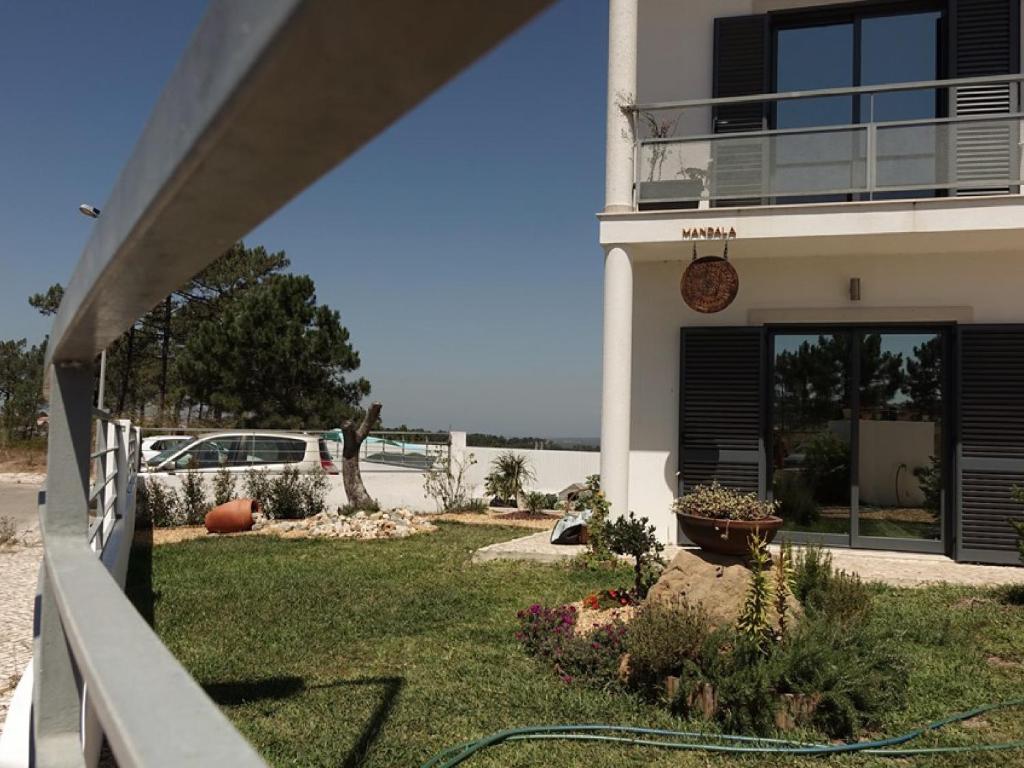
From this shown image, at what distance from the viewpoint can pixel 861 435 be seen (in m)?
10.1

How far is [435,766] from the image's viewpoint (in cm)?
381

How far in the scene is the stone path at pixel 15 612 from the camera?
17.9ft

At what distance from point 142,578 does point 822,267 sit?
8.86 m

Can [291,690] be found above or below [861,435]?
below

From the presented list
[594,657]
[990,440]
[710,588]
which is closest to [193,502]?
[594,657]

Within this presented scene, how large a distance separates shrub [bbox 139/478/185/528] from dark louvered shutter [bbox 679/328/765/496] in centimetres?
875

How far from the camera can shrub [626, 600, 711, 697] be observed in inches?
184

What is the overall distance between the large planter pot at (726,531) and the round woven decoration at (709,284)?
266 cm

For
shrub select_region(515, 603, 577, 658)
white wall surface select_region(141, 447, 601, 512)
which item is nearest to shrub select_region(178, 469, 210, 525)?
white wall surface select_region(141, 447, 601, 512)

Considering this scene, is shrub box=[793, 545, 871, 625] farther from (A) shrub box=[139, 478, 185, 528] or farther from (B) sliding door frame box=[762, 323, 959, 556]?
(A) shrub box=[139, 478, 185, 528]

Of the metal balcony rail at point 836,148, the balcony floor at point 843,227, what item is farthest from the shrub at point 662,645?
the metal balcony rail at point 836,148

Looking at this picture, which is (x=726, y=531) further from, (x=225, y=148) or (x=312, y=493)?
(x=312, y=493)

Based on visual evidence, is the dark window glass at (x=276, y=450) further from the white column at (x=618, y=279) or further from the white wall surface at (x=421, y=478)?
the white column at (x=618, y=279)

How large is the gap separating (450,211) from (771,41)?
14.8m
